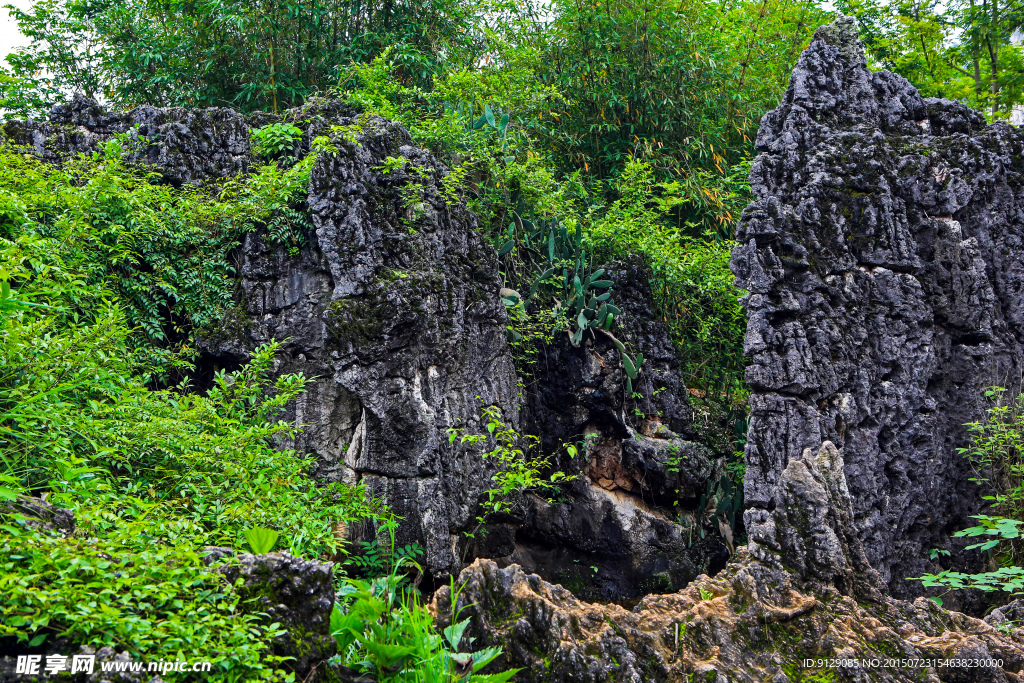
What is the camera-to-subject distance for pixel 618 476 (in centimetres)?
739

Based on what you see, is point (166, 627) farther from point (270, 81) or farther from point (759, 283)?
point (270, 81)

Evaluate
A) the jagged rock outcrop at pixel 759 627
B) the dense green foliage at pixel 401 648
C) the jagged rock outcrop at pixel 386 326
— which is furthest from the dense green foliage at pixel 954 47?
the dense green foliage at pixel 401 648

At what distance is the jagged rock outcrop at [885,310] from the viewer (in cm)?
589

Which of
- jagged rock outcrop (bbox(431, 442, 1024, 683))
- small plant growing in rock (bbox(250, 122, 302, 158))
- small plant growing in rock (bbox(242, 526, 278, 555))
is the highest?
small plant growing in rock (bbox(250, 122, 302, 158))

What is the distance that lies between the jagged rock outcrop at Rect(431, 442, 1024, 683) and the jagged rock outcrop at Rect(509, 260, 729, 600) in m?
3.23

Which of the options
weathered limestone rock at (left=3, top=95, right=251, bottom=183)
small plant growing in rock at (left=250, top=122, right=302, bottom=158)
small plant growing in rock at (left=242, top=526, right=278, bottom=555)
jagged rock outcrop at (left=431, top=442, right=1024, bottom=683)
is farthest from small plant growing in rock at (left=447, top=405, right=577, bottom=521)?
weathered limestone rock at (left=3, top=95, right=251, bottom=183)

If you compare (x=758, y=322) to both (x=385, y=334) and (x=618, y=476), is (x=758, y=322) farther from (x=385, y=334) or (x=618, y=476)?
(x=385, y=334)

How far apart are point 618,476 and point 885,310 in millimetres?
2950

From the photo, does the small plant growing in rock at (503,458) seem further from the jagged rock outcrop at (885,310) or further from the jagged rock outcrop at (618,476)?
the jagged rock outcrop at (885,310)

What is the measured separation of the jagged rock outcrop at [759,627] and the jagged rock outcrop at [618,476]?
3.23m

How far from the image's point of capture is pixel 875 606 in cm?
370

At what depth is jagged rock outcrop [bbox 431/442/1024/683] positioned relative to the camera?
3.22 metres

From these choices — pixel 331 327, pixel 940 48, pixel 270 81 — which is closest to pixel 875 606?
pixel 331 327

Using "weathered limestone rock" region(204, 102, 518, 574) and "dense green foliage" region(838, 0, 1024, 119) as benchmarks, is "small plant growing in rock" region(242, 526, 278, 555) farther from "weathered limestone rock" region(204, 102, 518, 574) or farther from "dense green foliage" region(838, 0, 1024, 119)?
"dense green foliage" region(838, 0, 1024, 119)
